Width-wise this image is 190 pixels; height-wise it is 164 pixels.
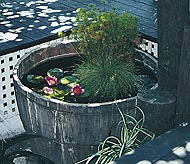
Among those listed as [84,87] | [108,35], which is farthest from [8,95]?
[108,35]

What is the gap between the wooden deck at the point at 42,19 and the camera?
4.46 meters

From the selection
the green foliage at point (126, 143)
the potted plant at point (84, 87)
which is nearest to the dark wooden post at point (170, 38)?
the green foliage at point (126, 143)

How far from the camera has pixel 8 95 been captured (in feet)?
14.1

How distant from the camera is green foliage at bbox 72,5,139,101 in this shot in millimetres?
3475

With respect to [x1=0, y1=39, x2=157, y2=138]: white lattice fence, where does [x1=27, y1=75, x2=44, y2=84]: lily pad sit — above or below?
above

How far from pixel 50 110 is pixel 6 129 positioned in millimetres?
1192

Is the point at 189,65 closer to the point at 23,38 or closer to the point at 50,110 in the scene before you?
the point at 50,110

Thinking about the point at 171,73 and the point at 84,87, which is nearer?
the point at 171,73

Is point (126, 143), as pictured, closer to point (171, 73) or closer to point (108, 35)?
point (171, 73)

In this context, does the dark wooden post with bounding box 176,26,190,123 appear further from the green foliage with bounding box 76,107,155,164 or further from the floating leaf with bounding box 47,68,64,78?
the floating leaf with bounding box 47,68,64,78

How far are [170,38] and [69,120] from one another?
0.88 metres

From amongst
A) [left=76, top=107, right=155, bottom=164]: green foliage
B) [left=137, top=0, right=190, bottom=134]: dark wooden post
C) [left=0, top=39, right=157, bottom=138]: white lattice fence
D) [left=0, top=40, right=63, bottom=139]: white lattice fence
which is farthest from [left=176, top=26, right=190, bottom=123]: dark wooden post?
[left=0, top=40, right=63, bottom=139]: white lattice fence

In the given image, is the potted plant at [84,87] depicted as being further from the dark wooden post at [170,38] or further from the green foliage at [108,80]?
the dark wooden post at [170,38]

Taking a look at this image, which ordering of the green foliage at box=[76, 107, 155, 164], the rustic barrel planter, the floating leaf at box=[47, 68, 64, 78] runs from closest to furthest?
the green foliage at box=[76, 107, 155, 164], the rustic barrel planter, the floating leaf at box=[47, 68, 64, 78]
